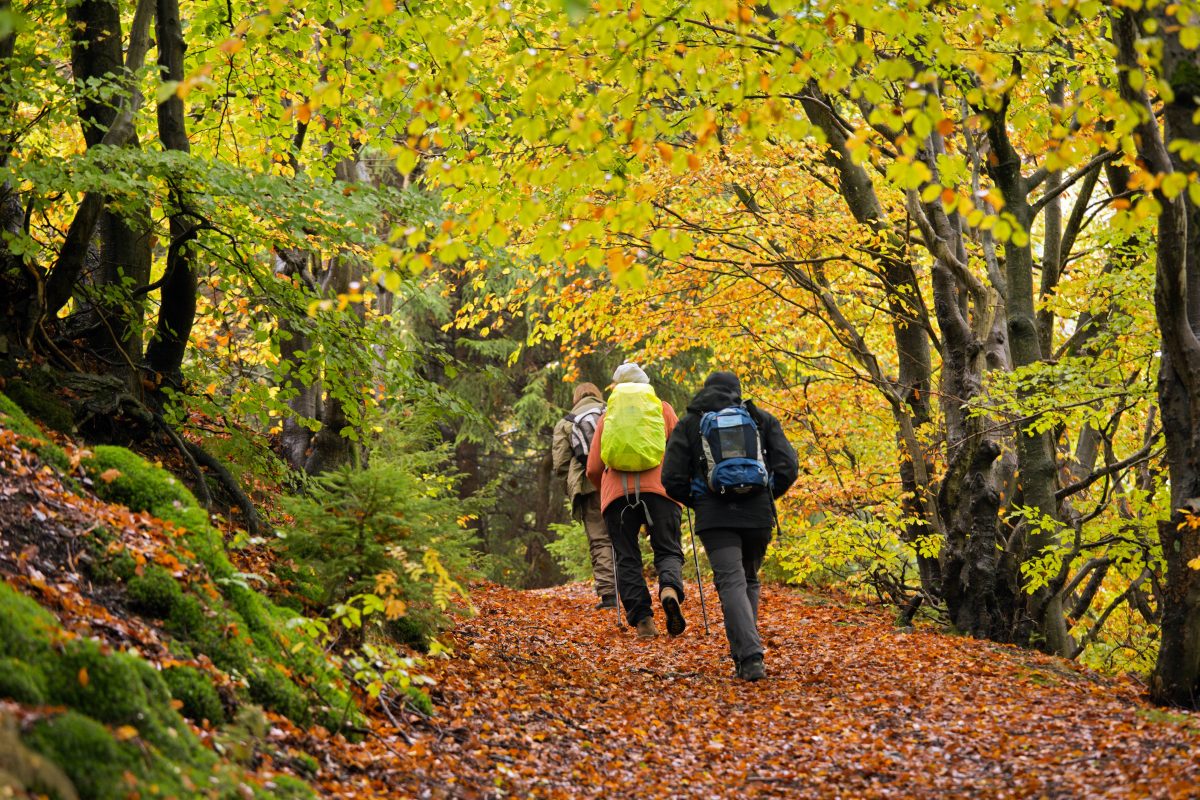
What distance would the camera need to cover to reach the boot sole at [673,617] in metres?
8.55

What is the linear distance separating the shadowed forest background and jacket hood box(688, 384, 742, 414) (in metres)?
1.63

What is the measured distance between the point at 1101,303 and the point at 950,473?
2115mm

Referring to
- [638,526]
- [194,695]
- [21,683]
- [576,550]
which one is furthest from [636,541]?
[21,683]

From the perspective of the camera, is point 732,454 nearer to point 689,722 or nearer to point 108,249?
point 689,722

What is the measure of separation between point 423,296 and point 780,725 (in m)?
4.84

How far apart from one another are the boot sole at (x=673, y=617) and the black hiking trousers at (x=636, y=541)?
0.30 metres

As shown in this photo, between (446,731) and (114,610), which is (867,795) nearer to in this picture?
(446,731)

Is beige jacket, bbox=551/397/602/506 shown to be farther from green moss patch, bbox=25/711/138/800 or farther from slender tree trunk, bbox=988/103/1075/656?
green moss patch, bbox=25/711/138/800

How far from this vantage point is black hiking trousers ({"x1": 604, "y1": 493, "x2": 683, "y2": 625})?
8.97 m

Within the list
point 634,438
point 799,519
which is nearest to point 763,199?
point 799,519

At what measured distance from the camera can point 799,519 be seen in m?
12.8

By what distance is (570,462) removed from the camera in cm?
1060

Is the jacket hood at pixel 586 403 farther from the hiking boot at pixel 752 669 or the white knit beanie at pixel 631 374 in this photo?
the hiking boot at pixel 752 669

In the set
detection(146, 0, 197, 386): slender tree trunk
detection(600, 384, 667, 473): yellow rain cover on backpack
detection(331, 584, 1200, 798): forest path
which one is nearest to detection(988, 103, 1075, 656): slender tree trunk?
detection(331, 584, 1200, 798): forest path
